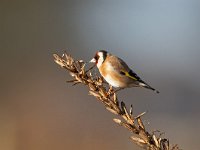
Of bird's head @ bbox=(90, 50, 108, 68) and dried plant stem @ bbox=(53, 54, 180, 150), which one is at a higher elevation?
bird's head @ bbox=(90, 50, 108, 68)

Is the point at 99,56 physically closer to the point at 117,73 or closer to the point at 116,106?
the point at 117,73

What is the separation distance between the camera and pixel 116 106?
1.99 ft

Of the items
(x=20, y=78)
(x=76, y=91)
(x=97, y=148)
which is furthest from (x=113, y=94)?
(x=20, y=78)

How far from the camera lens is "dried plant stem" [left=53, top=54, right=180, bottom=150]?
566 millimetres

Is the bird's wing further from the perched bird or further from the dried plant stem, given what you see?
the dried plant stem

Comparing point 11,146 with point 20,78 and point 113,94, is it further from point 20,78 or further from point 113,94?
point 113,94

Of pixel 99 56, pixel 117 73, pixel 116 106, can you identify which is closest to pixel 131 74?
pixel 117 73

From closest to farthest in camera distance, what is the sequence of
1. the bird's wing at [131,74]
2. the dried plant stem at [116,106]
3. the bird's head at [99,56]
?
the dried plant stem at [116,106] < the bird's head at [99,56] < the bird's wing at [131,74]

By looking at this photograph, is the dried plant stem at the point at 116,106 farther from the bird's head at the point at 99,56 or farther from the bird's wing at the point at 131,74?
the bird's wing at the point at 131,74

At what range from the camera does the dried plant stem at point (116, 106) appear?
0.57m

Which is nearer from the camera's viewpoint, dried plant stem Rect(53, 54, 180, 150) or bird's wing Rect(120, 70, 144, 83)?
dried plant stem Rect(53, 54, 180, 150)

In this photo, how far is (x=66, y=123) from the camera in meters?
4.53

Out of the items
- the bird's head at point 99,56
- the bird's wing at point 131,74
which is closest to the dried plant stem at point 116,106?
the bird's head at point 99,56

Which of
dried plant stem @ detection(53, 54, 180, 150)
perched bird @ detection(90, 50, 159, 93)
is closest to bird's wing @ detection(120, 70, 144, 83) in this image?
perched bird @ detection(90, 50, 159, 93)
